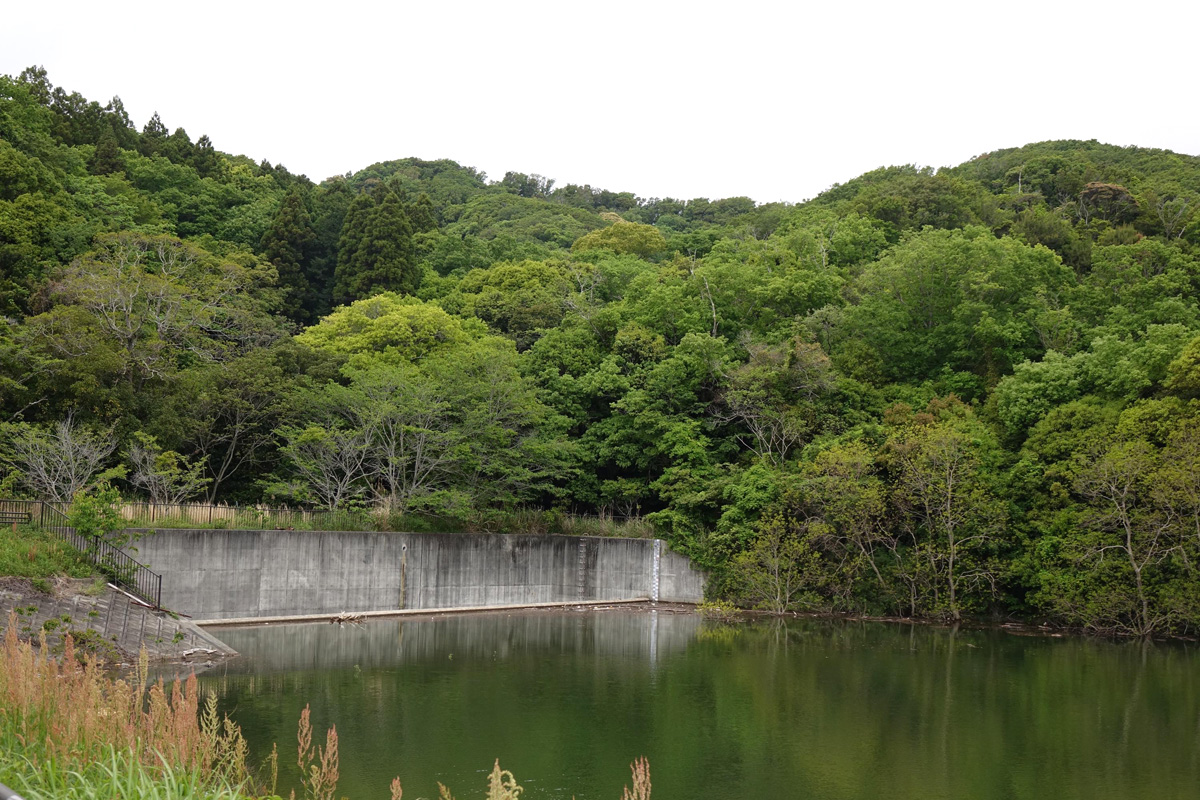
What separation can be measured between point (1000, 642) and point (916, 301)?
15182mm

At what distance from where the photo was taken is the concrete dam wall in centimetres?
2283

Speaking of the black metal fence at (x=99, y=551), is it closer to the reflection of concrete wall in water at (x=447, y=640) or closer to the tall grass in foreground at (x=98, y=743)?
the reflection of concrete wall in water at (x=447, y=640)

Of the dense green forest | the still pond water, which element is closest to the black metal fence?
the dense green forest

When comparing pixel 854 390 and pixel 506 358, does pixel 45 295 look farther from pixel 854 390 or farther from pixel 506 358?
pixel 854 390

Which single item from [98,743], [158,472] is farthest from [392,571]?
[98,743]

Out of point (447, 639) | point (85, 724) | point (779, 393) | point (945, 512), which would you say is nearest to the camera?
point (85, 724)

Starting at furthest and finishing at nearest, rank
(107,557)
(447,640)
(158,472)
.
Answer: (158,472) → (447,640) → (107,557)

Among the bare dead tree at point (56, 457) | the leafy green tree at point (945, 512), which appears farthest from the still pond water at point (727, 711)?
the bare dead tree at point (56, 457)

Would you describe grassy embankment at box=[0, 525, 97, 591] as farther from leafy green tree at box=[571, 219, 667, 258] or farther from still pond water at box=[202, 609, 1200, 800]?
leafy green tree at box=[571, 219, 667, 258]

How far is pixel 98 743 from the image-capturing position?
22.4 ft

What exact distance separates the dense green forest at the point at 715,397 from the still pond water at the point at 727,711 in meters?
4.70

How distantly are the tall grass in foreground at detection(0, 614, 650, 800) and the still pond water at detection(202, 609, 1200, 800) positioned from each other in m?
3.04

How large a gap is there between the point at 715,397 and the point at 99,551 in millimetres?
20022

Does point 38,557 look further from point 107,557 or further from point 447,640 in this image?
point 447,640
